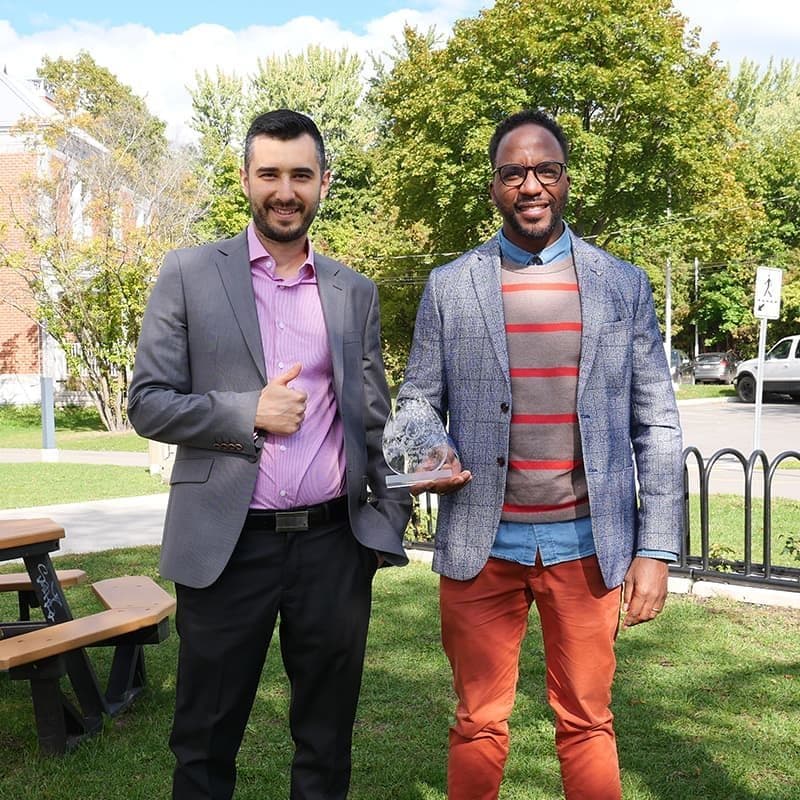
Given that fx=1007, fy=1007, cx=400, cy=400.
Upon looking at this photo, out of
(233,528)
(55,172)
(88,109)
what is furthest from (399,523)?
(88,109)

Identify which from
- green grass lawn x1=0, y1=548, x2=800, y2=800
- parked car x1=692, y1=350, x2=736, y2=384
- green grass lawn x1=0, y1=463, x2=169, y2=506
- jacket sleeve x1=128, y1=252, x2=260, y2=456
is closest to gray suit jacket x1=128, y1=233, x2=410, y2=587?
jacket sleeve x1=128, y1=252, x2=260, y2=456

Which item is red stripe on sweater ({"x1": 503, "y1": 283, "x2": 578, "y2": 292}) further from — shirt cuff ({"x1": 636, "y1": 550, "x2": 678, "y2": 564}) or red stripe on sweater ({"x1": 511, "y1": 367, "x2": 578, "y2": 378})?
shirt cuff ({"x1": 636, "y1": 550, "x2": 678, "y2": 564})

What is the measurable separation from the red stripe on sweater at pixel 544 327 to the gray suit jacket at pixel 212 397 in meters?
0.52

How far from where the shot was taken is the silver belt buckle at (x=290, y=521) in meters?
2.97

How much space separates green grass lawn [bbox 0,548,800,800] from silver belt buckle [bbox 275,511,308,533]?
156 centimetres

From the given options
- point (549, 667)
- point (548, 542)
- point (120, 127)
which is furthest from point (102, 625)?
point (120, 127)

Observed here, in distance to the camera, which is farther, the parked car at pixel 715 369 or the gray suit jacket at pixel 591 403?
the parked car at pixel 715 369

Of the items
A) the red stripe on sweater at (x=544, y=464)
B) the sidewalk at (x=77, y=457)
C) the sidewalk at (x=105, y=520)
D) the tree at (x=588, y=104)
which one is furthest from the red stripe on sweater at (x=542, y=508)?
the tree at (x=588, y=104)

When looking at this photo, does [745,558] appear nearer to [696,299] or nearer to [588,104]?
[588,104]

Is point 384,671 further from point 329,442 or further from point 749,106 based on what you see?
point 749,106

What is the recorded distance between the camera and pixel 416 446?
9.64 feet

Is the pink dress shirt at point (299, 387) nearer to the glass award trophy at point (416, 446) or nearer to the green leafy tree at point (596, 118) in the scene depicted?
the glass award trophy at point (416, 446)

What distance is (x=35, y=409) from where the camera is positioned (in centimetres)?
3064

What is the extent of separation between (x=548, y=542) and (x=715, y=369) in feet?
142
